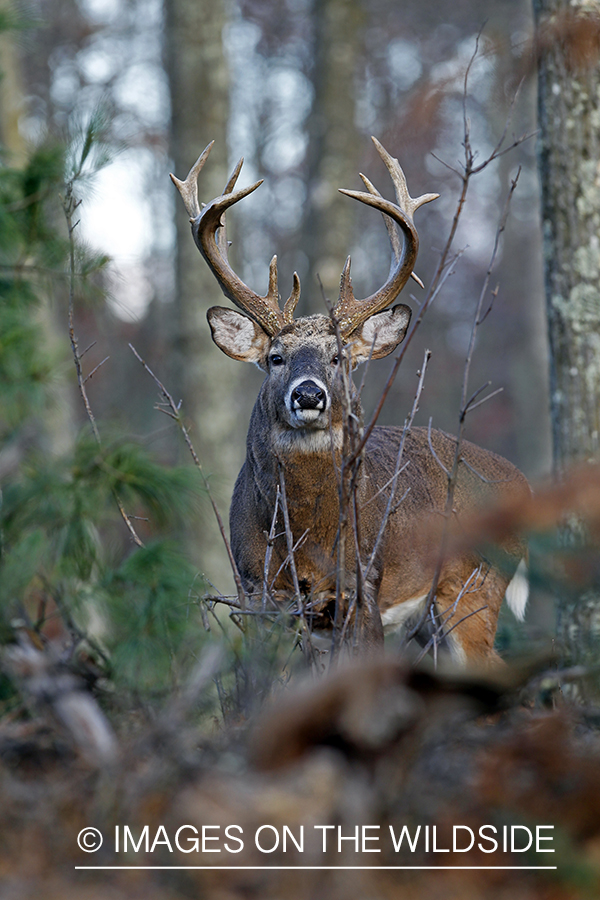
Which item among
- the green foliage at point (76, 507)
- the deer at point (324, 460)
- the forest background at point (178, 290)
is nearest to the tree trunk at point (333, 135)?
the forest background at point (178, 290)

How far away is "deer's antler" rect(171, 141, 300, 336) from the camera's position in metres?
4.84

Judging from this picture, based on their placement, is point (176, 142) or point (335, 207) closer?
point (176, 142)

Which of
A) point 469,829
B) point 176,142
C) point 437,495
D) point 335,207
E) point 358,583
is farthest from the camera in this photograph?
point 335,207

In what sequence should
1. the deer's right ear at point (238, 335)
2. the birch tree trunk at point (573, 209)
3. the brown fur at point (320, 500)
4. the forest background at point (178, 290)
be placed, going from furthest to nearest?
the deer's right ear at point (238, 335)
the brown fur at point (320, 500)
the birch tree trunk at point (573, 209)
the forest background at point (178, 290)

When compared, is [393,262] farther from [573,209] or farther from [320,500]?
[320,500]

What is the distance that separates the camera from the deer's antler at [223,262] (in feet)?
15.9

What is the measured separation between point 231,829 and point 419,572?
376cm

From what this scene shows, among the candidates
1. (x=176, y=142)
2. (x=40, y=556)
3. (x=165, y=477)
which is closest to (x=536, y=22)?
(x=165, y=477)

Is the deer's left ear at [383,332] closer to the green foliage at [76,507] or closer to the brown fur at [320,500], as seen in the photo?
the brown fur at [320,500]

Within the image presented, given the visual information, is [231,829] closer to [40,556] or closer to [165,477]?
[40,556]

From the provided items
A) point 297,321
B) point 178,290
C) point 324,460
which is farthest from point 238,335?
point 178,290

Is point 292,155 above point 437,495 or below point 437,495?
above

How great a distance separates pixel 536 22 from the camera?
4695 millimetres

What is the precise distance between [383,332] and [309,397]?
3.29 ft
